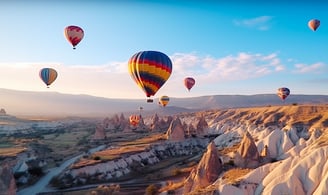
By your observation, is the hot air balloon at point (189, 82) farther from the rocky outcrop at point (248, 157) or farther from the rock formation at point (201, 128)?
the rocky outcrop at point (248, 157)

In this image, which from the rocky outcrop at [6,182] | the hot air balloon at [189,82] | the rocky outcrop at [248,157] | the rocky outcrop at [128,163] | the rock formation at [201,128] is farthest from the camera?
the rock formation at [201,128]

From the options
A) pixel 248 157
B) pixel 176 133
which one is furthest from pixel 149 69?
pixel 176 133

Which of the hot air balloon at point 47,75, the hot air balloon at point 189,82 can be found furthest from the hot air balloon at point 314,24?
the hot air balloon at point 47,75

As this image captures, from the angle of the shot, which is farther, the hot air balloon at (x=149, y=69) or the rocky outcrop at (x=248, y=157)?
the hot air balloon at (x=149, y=69)

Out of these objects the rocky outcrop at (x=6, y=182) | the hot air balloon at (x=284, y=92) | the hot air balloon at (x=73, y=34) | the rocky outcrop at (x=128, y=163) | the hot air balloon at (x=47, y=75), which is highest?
the hot air balloon at (x=73, y=34)

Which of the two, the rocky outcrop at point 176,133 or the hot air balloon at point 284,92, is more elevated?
the hot air balloon at point 284,92

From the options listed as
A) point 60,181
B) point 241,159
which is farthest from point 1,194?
point 241,159

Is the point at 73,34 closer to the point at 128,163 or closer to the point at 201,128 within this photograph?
the point at 128,163

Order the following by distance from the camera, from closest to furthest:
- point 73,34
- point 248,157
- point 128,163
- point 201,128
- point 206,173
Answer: point 206,173 < point 248,157 < point 73,34 < point 128,163 < point 201,128
